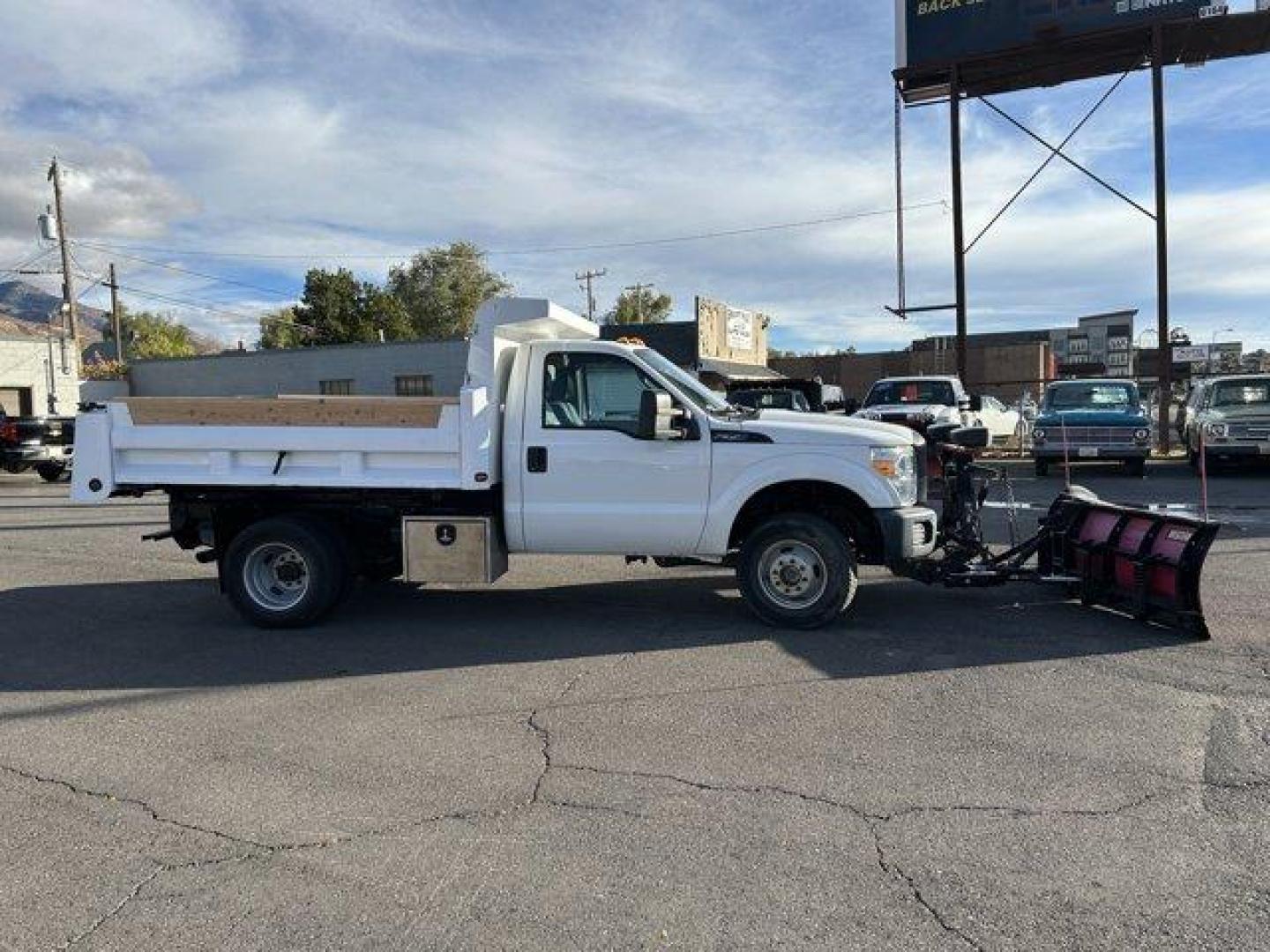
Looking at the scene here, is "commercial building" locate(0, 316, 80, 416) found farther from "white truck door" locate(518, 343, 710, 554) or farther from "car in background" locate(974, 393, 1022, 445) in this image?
"white truck door" locate(518, 343, 710, 554)

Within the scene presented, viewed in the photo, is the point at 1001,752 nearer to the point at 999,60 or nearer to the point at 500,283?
the point at 999,60

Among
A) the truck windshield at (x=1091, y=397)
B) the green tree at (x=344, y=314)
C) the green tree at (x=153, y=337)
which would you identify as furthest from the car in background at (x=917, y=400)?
the green tree at (x=153, y=337)

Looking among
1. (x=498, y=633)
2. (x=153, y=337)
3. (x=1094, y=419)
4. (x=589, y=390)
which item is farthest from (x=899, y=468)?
(x=153, y=337)

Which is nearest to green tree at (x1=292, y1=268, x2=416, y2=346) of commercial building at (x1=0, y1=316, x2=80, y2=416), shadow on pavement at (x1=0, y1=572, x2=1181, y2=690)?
commercial building at (x1=0, y1=316, x2=80, y2=416)

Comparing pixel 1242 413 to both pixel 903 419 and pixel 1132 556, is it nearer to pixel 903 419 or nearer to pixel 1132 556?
pixel 903 419

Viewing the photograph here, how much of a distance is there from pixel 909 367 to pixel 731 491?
46.2 metres

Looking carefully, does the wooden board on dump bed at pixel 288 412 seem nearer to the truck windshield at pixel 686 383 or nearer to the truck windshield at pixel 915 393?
the truck windshield at pixel 686 383

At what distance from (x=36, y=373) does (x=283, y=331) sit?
104ft

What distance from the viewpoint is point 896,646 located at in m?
6.62

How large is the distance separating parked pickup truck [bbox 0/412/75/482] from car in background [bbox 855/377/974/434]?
17.2 metres

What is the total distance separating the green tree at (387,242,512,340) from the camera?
62188 mm

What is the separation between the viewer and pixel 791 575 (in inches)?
277

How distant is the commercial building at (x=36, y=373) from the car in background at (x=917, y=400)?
32.6 metres

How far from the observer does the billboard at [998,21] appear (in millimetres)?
22172
